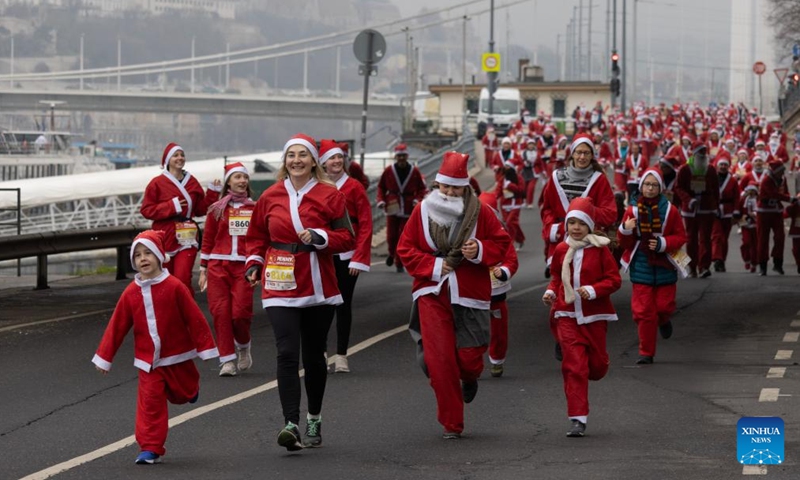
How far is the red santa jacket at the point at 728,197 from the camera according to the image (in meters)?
23.9

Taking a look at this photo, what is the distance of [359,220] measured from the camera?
477 inches

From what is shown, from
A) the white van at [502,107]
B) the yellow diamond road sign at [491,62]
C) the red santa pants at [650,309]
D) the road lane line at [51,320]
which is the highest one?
the yellow diamond road sign at [491,62]

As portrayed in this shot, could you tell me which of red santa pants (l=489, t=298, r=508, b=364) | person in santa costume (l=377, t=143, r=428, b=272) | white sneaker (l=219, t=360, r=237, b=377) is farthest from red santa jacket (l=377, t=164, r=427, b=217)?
white sneaker (l=219, t=360, r=237, b=377)

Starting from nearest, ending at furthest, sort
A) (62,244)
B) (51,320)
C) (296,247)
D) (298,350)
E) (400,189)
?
(298,350), (296,247), (51,320), (62,244), (400,189)

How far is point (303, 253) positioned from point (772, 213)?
52.7 ft

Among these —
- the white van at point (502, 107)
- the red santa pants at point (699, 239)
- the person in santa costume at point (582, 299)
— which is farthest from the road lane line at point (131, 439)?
the white van at point (502, 107)

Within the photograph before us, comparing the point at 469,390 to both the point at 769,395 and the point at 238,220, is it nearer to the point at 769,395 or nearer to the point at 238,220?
the point at 769,395

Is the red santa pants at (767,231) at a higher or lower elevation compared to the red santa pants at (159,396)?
higher

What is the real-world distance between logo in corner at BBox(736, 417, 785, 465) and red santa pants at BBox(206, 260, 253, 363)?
19.5 ft

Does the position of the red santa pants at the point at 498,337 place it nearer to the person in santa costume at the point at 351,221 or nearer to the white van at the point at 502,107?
the person in santa costume at the point at 351,221

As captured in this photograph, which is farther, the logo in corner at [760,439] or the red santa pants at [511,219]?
the red santa pants at [511,219]

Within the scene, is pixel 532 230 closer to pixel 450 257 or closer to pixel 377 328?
pixel 377 328

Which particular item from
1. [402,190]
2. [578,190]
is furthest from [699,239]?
[578,190]

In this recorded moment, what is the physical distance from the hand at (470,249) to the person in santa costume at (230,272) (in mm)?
3467
